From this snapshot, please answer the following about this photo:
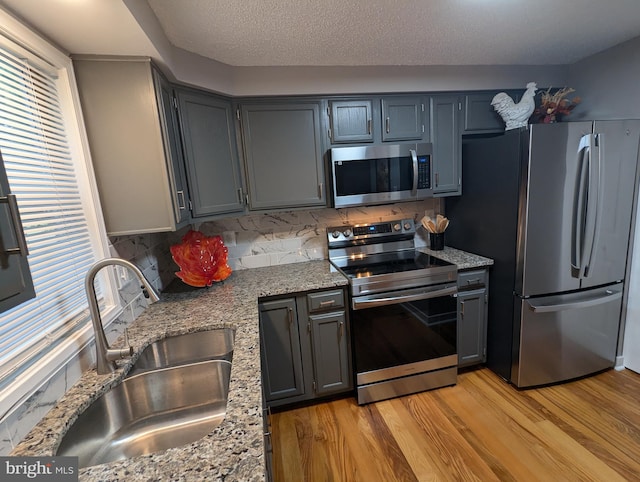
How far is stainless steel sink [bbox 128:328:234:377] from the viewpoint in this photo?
1.36 metres

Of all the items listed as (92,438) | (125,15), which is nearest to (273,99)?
(125,15)

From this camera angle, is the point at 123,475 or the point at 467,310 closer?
the point at 123,475

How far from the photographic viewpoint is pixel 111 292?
1380 mm

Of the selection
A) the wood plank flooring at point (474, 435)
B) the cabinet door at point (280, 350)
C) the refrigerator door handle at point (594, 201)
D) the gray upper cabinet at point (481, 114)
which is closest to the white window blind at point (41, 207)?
the cabinet door at point (280, 350)

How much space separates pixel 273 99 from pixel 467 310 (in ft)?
6.70

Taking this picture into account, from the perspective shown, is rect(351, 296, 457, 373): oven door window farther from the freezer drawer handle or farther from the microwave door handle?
the microwave door handle

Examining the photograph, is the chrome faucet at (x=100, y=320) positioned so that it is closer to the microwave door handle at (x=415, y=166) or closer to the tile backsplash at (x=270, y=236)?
the tile backsplash at (x=270, y=236)

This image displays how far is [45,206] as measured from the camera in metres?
1.08

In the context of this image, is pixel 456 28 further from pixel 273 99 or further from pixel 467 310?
pixel 467 310

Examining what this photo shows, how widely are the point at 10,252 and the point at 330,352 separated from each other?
1.69m

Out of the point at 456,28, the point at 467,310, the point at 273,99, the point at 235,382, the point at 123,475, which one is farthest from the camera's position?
the point at 467,310

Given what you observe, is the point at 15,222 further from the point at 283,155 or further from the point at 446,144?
the point at 446,144

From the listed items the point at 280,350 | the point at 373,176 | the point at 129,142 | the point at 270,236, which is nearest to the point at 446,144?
the point at 373,176

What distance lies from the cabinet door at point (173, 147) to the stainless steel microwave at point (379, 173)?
3.13 feet
